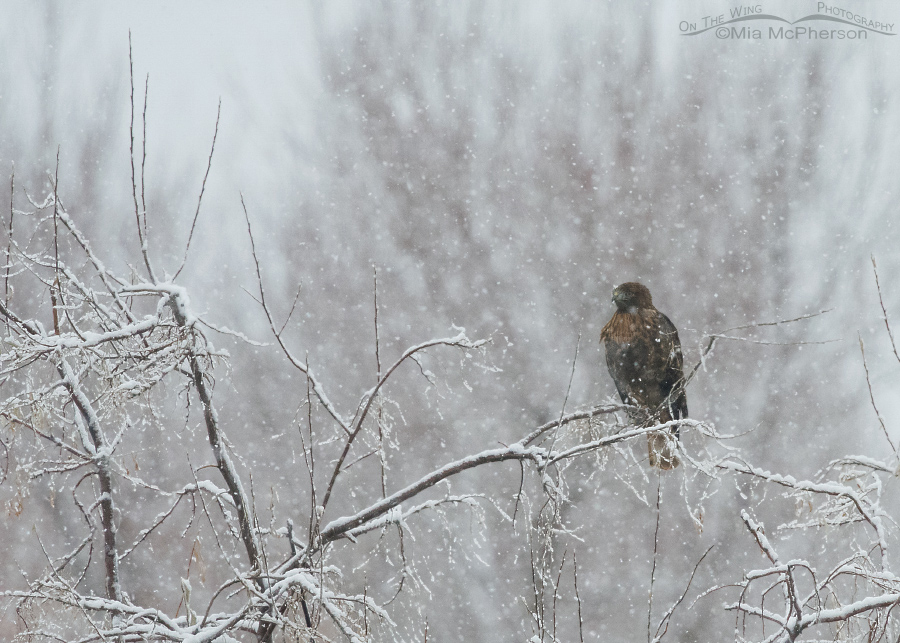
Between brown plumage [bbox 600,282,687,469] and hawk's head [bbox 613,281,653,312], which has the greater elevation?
hawk's head [bbox 613,281,653,312]

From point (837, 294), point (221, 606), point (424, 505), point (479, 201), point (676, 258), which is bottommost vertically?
point (424, 505)

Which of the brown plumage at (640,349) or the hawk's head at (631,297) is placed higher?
the hawk's head at (631,297)

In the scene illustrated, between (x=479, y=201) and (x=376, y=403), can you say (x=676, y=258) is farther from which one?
(x=376, y=403)

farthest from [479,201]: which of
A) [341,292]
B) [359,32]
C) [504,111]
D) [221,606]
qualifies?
[221,606]

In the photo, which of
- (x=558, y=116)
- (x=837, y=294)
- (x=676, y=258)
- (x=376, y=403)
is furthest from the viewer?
(x=558, y=116)

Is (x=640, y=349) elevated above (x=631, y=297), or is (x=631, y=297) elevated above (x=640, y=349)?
(x=631, y=297)

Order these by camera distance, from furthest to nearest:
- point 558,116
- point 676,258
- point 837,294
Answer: point 558,116
point 676,258
point 837,294

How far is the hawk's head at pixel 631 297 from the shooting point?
12.7 ft

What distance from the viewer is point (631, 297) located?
3.87 metres

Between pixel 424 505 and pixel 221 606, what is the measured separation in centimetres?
852

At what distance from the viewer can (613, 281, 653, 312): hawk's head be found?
3.87 metres

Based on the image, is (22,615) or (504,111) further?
(504,111)

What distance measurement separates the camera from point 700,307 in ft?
27.6

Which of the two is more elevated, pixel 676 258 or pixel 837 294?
pixel 676 258
